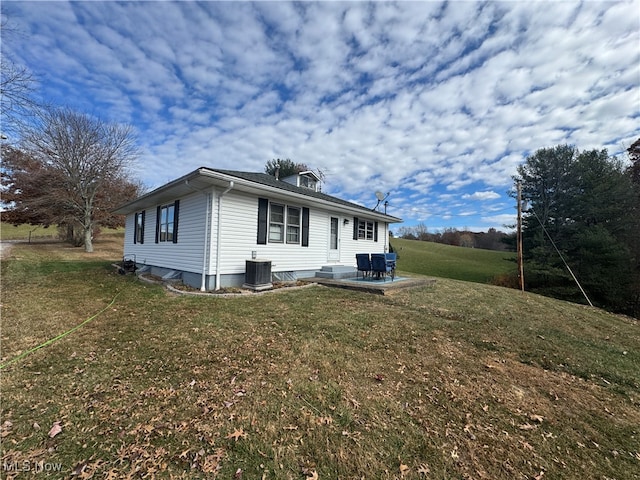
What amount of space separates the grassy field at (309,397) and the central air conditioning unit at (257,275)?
2317 mm

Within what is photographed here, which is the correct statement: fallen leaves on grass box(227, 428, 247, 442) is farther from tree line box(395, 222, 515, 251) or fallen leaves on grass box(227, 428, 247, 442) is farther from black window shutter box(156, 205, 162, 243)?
tree line box(395, 222, 515, 251)

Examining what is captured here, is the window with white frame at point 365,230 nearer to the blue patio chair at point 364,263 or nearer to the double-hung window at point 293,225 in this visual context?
the blue patio chair at point 364,263

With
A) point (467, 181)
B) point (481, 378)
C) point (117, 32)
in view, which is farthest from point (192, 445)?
point (467, 181)

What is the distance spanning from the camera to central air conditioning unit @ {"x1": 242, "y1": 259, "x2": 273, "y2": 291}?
7.89 m

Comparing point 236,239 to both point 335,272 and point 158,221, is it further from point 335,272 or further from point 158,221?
point 158,221

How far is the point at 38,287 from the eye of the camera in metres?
7.68

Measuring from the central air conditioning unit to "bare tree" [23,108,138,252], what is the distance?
17.4 meters

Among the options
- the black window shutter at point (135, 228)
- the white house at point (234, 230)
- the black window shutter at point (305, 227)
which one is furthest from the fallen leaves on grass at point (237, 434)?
the black window shutter at point (135, 228)

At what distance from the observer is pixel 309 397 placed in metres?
2.84

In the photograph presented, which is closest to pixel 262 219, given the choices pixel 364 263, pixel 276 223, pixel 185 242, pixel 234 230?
pixel 276 223

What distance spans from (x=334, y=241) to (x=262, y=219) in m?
3.97

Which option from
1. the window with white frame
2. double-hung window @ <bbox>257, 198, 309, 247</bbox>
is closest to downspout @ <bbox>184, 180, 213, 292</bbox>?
double-hung window @ <bbox>257, 198, 309, 247</bbox>

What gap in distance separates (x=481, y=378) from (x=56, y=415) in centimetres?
447

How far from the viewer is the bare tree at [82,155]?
672 inches
